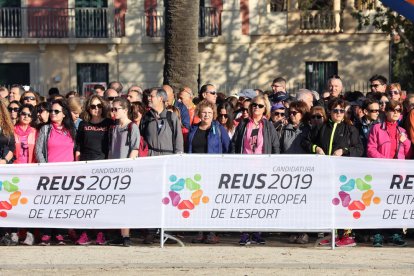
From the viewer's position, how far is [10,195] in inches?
591

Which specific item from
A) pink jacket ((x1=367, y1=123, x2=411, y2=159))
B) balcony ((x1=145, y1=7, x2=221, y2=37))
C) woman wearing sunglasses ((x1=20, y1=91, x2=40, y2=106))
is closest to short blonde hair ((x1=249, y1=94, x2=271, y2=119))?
pink jacket ((x1=367, y1=123, x2=411, y2=159))

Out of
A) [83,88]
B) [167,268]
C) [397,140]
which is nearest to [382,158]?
[397,140]

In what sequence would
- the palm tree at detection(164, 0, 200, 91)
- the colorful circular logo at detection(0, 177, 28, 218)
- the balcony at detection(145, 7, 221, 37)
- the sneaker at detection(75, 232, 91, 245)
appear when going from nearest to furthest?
the colorful circular logo at detection(0, 177, 28, 218), the sneaker at detection(75, 232, 91, 245), the palm tree at detection(164, 0, 200, 91), the balcony at detection(145, 7, 221, 37)

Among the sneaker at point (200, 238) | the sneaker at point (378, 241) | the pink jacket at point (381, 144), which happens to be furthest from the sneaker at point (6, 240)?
the pink jacket at point (381, 144)

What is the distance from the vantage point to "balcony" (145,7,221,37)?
40094 millimetres

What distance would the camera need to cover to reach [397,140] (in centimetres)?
1539

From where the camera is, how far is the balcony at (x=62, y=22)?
4031cm

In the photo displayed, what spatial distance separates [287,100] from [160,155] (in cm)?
280

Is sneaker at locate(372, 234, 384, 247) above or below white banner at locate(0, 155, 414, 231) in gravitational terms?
below

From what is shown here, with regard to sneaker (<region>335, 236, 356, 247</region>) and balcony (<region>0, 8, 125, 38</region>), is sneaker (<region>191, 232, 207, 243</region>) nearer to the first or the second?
sneaker (<region>335, 236, 356, 247</region>)

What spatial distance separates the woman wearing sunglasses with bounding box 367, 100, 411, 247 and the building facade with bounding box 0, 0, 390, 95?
2455 centimetres

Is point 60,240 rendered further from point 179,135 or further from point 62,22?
point 62,22

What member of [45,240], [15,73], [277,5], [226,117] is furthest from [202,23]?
[45,240]

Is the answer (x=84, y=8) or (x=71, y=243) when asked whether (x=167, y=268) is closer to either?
(x=71, y=243)
